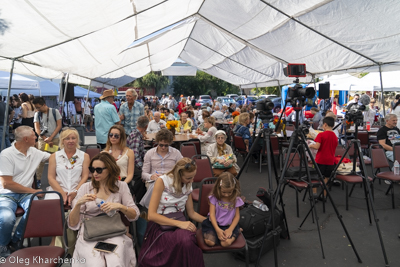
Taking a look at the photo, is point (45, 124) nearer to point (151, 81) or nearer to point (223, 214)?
point (223, 214)

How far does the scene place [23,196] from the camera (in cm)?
335

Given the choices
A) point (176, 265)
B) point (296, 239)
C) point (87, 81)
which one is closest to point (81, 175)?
point (176, 265)

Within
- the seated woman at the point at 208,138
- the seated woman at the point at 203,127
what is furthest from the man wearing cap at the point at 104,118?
the seated woman at the point at 203,127

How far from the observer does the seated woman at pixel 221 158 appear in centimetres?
477

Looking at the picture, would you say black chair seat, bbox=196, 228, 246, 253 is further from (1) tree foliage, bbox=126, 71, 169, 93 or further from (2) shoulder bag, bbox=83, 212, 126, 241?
(1) tree foliage, bbox=126, 71, 169, 93

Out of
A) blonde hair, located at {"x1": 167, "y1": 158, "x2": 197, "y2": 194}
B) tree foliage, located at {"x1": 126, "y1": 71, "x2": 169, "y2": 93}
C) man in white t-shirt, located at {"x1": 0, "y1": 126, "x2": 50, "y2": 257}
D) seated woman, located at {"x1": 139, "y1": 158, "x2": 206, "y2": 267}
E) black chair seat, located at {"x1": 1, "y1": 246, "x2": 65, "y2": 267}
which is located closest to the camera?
black chair seat, located at {"x1": 1, "y1": 246, "x2": 65, "y2": 267}

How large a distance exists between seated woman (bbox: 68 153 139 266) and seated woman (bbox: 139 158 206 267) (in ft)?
0.55

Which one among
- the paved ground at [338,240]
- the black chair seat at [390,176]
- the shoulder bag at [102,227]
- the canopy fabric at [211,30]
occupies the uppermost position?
the canopy fabric at [211,30]

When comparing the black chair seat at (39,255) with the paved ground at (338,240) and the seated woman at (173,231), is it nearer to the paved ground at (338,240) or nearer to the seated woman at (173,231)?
the seated woman at (173,231)

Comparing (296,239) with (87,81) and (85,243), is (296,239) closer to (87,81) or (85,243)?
(85,243)

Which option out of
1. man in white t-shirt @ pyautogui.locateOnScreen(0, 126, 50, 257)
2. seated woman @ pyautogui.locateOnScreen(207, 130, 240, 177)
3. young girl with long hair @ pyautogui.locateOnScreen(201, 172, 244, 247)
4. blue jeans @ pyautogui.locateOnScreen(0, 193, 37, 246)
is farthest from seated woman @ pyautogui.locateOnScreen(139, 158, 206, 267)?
seated woman @ pyautogui.locateOnScreen(207, 130, 240, 177)

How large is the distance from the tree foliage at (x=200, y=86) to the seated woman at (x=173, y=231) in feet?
143

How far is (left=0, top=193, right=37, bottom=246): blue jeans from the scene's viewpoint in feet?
9.35

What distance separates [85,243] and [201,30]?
26.9 ft
